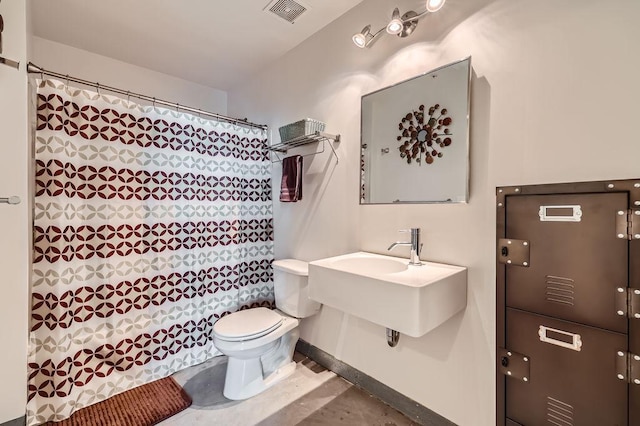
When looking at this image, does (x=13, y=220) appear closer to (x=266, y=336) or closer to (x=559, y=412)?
(x=266, y=336)

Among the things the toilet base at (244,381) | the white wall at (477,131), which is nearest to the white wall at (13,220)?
the toilet base at (244,381)

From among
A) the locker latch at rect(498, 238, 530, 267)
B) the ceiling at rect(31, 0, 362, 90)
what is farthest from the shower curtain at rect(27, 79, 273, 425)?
the locker latch at rect(498, 238, 530, 267)

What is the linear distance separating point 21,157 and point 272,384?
1857 millimetres

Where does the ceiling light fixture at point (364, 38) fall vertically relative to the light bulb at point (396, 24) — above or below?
above

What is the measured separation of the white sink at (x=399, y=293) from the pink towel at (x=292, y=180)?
0.78 meters

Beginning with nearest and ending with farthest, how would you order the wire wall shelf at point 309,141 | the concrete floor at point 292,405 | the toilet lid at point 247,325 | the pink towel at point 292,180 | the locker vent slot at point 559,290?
the locker vent slot at point 559,290 < the concrete floor at point 292,405 < the toilet lid at point 247,325 < the wire wall shelf at point 309,141 < the pink towel at point 292,180

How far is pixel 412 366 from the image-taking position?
155cm

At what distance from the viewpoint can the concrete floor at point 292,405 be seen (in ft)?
5.01

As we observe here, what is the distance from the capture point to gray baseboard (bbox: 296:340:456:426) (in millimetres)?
1478

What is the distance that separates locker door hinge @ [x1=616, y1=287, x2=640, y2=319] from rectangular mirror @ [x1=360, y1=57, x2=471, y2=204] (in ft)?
2.01

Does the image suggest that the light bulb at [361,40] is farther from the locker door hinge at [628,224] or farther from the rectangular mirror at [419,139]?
the locker door hinge at [628,224]

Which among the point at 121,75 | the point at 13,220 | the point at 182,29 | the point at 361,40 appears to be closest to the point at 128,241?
the point at 13,220

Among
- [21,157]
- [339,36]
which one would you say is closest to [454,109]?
[339,36]

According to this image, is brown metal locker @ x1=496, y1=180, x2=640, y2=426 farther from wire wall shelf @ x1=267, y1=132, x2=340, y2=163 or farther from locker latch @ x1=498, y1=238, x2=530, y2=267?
wire wall shelf @ x1=267, y1=132, x2=340, y2=163
